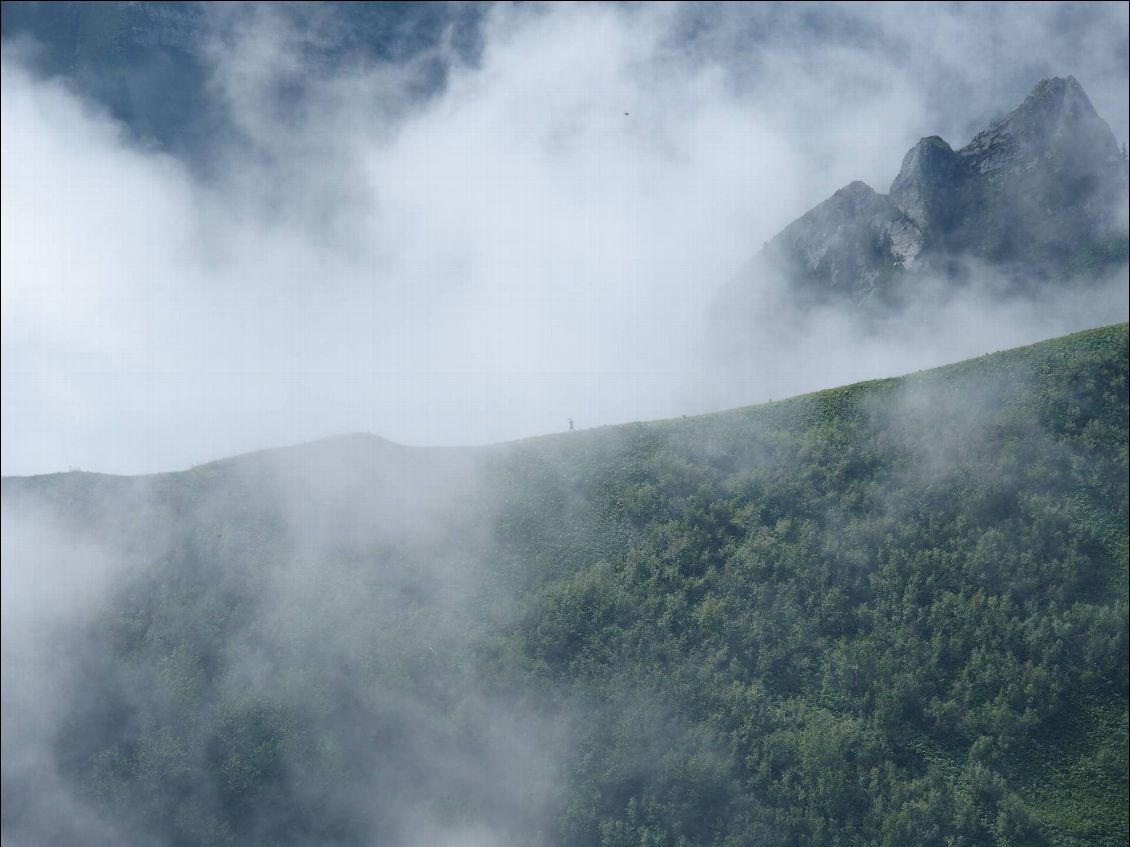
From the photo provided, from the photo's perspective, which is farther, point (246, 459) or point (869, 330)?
point (869, 330)

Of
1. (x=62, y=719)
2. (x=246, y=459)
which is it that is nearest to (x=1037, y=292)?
(x=246, y=459)

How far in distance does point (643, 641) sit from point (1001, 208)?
304 ft

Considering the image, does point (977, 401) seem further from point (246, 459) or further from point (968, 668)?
point (246, 459)

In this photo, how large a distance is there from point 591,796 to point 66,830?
33585 millimetres

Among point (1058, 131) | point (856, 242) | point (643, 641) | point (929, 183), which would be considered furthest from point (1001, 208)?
point (643, 641)

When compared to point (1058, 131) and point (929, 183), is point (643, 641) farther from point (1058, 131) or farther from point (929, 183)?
point (1058, 131)

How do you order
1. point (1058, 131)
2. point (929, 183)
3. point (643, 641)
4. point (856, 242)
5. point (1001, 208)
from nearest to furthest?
point (643, 641) → point (1058, 131) → point (1001, 208) → point (929, 183) → point (856, 242)

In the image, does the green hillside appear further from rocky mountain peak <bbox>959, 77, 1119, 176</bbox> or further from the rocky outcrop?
rocky mountain peak <bbox>959, 77, 1119, 176</bbox>

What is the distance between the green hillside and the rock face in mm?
67415

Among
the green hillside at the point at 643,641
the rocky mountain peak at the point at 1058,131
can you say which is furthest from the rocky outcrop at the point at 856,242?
the green hillside at the point at 643,641

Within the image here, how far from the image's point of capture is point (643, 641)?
1791 inches

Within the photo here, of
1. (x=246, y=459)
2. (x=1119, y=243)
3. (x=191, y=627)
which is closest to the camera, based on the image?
(x=191, y=627)

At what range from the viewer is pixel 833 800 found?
120ft

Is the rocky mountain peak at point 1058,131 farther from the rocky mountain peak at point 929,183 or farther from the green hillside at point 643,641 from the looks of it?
the green hillside at point 643,641
